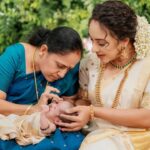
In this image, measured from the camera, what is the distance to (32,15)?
6.40 meters

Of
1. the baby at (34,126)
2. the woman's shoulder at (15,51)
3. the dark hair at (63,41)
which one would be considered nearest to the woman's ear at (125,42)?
the dark hair at (63,41)

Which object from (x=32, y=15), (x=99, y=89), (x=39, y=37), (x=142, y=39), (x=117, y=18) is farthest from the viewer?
(x=32, y=15)

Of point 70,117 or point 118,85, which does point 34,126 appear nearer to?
point 70,117

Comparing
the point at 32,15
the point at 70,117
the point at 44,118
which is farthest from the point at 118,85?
the point at 32,15

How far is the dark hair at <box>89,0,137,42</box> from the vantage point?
3635mm

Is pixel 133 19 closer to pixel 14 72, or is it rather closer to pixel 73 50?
pixel 73 50

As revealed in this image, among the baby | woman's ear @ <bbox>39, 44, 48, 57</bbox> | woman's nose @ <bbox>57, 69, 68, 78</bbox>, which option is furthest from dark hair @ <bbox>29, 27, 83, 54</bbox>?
the baby

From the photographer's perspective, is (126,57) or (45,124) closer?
(45,124)

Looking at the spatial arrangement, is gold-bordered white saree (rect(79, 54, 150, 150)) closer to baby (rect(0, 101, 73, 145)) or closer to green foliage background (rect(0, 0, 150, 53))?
baby (rect(0, 101, 73, 145))

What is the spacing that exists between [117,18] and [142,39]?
0.75 feet

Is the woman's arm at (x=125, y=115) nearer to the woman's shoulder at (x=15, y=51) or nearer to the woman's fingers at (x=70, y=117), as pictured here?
the woman's fingers at (x=70, y=117)

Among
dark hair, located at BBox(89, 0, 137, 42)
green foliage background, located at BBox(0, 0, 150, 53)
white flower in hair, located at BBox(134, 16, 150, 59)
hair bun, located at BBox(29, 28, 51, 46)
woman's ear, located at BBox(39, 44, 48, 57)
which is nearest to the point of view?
dark hair, located at BBox(89, 0, 137, 42)

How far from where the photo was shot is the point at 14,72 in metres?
3.92

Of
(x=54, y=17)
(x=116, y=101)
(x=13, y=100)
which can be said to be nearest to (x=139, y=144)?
(x=116, y=101)
